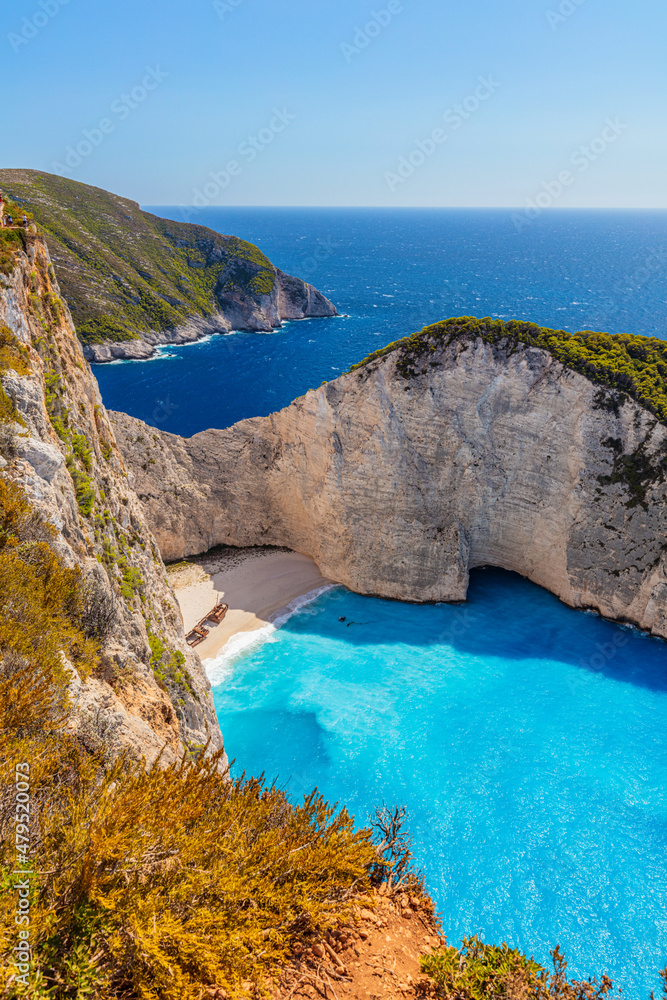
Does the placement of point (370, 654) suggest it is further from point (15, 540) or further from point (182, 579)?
point (15, 540)

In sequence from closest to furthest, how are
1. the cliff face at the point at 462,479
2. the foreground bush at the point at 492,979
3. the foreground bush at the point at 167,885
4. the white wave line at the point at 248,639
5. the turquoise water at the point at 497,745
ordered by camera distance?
the foreground bush at the point at 167,885 → the foreground bush at the point at 492,979 → the turquoise water at the point at 497,745 → the white wave line at the point at 248,639 → the cliff face at the point at 462,479

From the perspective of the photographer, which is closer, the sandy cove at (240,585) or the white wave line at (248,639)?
the white wave line at (248,639)

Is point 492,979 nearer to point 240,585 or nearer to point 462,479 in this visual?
point 462,479

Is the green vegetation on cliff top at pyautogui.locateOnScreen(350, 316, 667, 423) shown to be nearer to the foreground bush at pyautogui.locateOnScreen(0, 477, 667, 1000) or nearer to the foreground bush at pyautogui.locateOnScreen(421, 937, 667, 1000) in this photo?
the foreground bush at pyautogui.locateOnScreen(0, 477, 667, 1000)

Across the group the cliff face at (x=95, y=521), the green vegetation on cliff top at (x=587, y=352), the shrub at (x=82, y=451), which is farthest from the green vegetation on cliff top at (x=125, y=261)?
the shrub at (x=82, y=451)

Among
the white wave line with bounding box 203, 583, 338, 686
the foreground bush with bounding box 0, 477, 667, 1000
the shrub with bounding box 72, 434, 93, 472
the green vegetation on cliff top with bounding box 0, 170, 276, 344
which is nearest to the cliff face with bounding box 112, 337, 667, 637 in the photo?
the white wave line with bounding box 203, 583, 338, 686

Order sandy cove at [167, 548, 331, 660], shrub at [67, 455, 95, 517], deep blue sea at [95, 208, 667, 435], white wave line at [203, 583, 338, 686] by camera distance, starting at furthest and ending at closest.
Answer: deep blue sea at [95, 208, 667, 435] < sandy cove at [167, 548, 331, 660] < white wave line at [203, 583, 338, 686] < shrub at [67, 455, 95, 517]

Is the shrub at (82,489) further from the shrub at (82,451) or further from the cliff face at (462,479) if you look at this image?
the cliff face at (462,479)
